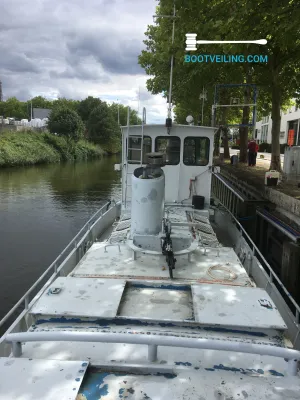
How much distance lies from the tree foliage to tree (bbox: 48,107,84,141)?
29.8m

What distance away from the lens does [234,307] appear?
456cm

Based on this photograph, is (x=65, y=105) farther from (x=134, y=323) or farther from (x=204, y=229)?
(x=134, y=323)

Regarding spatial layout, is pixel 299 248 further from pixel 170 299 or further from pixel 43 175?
pixel 43 175

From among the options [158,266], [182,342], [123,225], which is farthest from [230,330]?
[123,225]

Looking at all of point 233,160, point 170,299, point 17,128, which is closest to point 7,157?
point 17,128

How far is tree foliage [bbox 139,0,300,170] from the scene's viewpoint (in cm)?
820

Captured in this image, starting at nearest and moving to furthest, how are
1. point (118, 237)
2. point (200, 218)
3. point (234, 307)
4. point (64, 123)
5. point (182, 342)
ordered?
1. point (182, 342)
2. point (234, 307)
3. point (118, 237)
4. point (200, 218)
5. point (64, 123)

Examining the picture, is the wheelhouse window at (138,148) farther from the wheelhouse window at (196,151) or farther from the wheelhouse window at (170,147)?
the wheelhouse window at (196,151)

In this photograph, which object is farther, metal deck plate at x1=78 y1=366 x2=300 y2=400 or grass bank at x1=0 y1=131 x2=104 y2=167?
grass bank at x1=0 y1=131 x2=104 y2=167

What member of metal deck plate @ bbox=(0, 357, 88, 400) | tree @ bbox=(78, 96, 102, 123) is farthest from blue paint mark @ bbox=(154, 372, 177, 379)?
tree @ bbox=(78, 96, 102, 123)

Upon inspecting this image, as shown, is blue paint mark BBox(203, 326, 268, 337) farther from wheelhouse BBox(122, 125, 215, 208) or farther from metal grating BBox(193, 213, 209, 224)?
wheelhouse BBox(122, 125, 215, 208)

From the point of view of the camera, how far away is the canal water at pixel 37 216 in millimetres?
11852

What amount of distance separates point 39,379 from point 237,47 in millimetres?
8083

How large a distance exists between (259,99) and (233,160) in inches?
251
